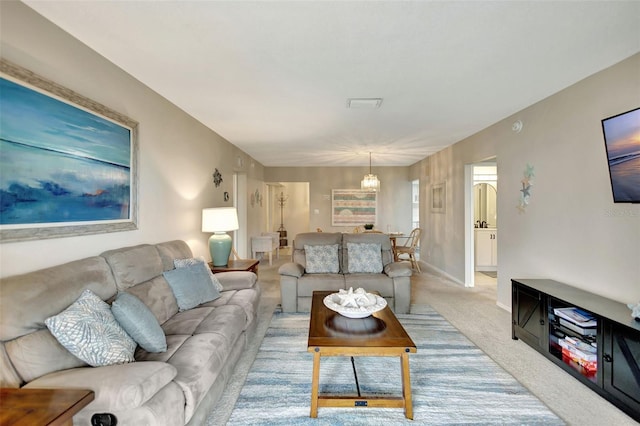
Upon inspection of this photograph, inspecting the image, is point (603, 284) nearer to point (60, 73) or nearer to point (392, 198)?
point (60, 73)

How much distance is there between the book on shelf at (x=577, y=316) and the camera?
2.25m

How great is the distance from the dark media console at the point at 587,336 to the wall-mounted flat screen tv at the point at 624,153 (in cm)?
86

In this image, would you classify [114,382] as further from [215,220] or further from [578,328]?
[578,328]

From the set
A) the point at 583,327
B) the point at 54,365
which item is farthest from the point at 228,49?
the point at 583,327

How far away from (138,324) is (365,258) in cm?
276

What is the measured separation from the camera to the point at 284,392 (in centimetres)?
209

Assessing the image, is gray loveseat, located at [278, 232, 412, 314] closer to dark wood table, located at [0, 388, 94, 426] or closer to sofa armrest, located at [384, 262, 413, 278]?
sofa armrest, located at [384, 262, 413, 278]

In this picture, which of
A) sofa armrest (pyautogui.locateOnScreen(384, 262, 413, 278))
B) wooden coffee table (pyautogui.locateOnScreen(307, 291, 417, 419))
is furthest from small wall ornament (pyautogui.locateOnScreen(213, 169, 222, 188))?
wooden coffee table (pyautogui.locateOnScreen(307, 291, 417, 419))

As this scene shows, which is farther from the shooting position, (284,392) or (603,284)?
(603,284)

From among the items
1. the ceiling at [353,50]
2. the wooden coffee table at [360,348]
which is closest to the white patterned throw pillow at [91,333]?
the wooden coffee table at [360,348]

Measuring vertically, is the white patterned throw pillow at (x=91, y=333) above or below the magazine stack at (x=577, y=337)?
above

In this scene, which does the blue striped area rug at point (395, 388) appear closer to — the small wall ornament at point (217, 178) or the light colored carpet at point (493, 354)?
the light colored carpet at point (493, 354)

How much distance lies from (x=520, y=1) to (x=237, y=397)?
2.98 meters

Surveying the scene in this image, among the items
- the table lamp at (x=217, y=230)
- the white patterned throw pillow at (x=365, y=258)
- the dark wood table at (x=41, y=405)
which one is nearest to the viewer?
the dark wood table at (x=41, y=405)
